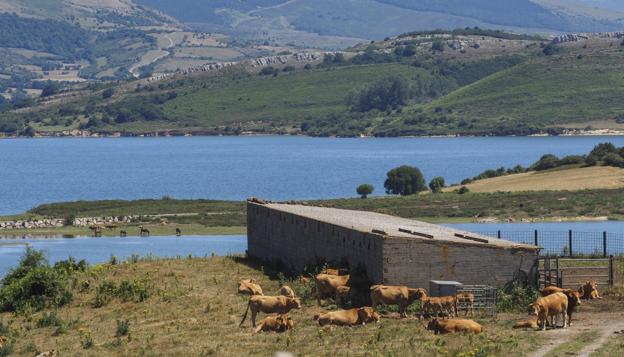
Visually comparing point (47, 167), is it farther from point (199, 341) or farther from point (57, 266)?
point (199, 341)

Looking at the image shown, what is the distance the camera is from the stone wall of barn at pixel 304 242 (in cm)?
3741

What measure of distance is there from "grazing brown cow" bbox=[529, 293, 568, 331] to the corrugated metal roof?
4.35 m

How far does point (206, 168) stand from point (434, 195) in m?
85.3

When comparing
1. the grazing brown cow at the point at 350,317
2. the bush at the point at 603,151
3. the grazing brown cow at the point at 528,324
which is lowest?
the grazing brown cow at the point at 528,324

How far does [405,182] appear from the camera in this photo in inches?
4513

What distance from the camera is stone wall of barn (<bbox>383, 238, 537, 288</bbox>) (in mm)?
36125

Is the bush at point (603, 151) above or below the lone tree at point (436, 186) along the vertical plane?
above

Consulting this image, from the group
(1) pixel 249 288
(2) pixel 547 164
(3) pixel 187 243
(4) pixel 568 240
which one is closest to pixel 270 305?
(1) pixel 249 288

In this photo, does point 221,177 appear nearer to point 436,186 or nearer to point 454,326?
point 436,186

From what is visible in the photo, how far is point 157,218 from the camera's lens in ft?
308

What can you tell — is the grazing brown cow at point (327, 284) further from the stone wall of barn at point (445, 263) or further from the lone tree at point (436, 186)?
the lone tree at point (436, 186)

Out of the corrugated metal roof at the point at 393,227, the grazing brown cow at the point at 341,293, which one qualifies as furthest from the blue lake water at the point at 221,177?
the grazing brown cow at the point at 341,293

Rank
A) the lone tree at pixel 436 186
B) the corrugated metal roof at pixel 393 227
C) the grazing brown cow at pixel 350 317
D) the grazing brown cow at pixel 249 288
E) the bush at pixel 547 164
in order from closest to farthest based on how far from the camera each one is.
Result: the grazing brown cow at pixel 350 317
the corrugated metal roof at pixel 393 227
the grazing brown cow at pixel 249 288
the lone tree at pixel 436 186
the bush at pixel 547 164

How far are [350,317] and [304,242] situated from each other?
10.5 m
